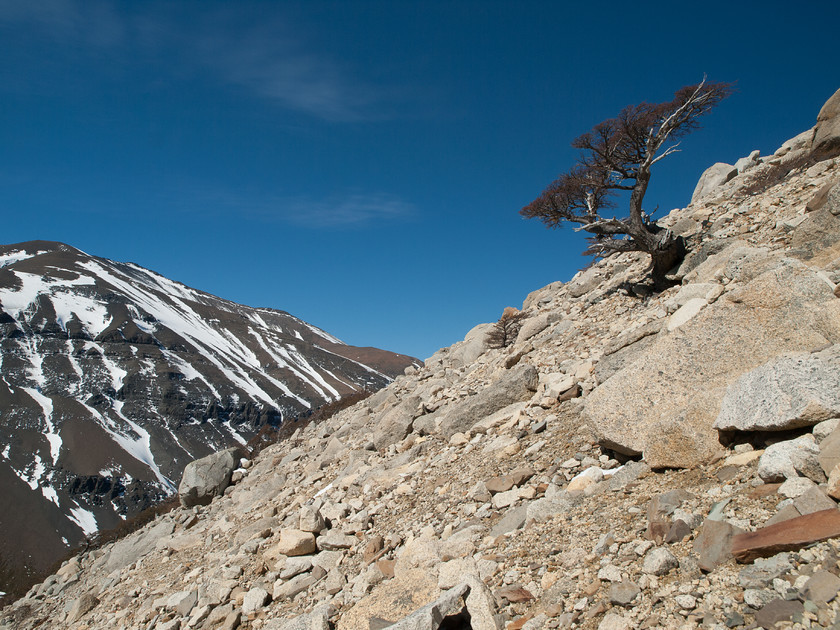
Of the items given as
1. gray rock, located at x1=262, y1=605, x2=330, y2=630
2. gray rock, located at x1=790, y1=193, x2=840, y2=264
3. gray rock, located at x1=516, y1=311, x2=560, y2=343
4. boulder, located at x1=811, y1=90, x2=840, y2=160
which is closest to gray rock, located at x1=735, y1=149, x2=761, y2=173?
boulder, located at x1=811, y1=90, x2=840, y2=160

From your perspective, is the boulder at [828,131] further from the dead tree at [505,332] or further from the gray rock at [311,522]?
the gray rock at [311,522]

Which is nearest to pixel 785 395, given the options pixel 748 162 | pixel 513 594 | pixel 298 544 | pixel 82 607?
pixel 513 594

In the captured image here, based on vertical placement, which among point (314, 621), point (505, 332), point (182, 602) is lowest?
point (182, 602)

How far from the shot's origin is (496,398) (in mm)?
8625

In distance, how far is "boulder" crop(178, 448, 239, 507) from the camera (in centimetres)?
1435

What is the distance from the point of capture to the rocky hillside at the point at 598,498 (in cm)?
301

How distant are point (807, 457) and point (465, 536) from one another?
10.6 feet

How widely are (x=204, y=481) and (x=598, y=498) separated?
44.7 feet

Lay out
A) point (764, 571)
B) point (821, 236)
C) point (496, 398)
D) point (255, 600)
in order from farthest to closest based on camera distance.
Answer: point (496, 398) < point (821, 236) < point (255, 600) < point (764, 571)

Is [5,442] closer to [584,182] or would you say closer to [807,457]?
[584,182]

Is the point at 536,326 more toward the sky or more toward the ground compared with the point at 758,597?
more toward the sky

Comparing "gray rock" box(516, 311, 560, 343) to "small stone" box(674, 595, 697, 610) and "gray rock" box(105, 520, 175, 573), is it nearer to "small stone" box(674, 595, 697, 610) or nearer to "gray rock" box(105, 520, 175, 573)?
"small stone" box(674, 595, 697, 610)

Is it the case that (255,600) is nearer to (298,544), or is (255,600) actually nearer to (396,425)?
(298,544)

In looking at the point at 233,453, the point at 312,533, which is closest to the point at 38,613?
the point at 233,453
